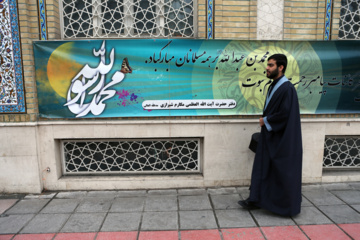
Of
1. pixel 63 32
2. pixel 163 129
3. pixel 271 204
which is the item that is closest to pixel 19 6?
pixel 63 32

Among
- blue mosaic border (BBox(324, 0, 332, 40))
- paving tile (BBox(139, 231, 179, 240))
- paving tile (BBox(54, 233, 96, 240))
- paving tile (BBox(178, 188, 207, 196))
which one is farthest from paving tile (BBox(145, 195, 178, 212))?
blue mosaic border (BBox(324, 0, 332, 40))

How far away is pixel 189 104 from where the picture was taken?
407 centimetres

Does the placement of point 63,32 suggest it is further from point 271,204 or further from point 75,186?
point 271,204

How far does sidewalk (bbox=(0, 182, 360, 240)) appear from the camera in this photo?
9.69 ft

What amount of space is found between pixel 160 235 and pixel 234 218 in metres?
1.01

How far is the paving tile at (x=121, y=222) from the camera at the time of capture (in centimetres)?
306

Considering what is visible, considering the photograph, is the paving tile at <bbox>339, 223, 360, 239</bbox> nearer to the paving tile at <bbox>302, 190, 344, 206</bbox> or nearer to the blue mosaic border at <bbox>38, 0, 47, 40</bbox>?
the paving tile at <bbox>302, 190, 344, 206</bbox>

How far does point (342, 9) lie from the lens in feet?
13.9

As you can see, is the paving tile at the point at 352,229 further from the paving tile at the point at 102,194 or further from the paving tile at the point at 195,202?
the paving tile at the point at 102,194

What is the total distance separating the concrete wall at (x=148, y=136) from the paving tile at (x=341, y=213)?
0.85 metres

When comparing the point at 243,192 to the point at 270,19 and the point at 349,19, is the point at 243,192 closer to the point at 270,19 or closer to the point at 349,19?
the point at 270,19

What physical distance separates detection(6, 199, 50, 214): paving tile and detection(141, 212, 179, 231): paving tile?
1.61m

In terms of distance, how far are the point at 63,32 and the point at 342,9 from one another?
15.4 ft

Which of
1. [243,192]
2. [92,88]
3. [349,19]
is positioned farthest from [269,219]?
[349,19]
